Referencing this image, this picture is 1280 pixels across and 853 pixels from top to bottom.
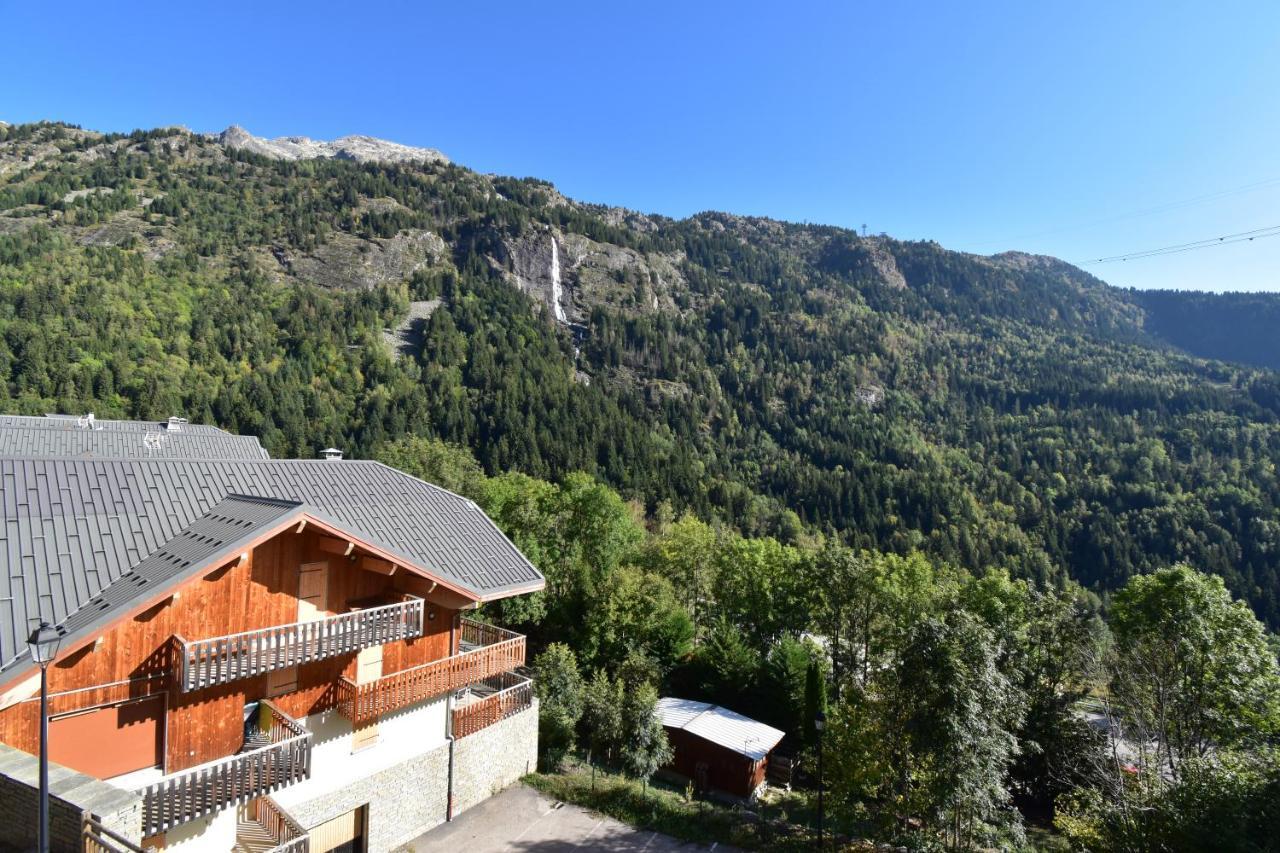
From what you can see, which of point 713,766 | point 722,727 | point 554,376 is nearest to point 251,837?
point 713,766

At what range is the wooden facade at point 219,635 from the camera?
897cm

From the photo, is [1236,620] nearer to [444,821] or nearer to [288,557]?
[444,821]

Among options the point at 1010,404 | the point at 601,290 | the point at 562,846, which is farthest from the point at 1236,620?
the point at 1010,404

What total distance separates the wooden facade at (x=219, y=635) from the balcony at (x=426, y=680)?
1.64ft

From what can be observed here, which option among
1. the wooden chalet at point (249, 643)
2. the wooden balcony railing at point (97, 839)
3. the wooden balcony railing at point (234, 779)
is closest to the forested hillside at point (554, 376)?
the wooden chalet at point (249, 643)

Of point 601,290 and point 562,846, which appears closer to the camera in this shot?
point 562,846

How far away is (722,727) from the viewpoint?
24.6 meters

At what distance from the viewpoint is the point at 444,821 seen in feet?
50.4

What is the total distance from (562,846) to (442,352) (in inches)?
4354

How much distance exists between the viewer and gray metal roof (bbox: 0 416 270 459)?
2503 cm

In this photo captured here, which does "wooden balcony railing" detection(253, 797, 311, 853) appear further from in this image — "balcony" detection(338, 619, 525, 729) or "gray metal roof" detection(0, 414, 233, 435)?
"gray metal roof" detection(0, 414, 233, 435)

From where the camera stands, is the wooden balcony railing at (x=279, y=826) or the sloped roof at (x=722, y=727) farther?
the sloped roof at (x=722, y=727)

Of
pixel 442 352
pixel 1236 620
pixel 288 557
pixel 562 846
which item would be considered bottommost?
pixel 562 846

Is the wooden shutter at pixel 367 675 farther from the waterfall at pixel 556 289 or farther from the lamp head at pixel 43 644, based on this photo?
the waterfall at pixel 556 289
